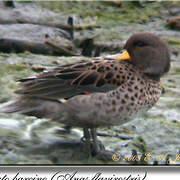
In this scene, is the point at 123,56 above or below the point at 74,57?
above

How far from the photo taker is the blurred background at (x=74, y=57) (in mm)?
4023

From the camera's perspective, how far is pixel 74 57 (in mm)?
7004

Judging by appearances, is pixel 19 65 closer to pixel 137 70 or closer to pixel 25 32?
pixel 25 32

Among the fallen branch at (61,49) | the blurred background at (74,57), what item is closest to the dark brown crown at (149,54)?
the blurred background at (74,57)

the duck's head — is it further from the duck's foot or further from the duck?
the duck's foot

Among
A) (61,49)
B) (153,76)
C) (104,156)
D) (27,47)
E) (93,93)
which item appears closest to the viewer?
(93,93)

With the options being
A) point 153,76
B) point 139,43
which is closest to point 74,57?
point 139,43

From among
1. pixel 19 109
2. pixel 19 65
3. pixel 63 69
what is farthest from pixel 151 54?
pixel 19 65

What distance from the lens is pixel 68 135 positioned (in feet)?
14.2

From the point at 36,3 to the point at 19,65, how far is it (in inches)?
152

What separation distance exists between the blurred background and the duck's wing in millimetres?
504

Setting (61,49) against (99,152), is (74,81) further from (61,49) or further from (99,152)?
(61,49)

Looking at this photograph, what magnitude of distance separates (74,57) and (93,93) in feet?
10.6

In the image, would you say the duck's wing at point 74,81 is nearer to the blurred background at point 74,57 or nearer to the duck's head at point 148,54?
the duck's head at point 148,54
